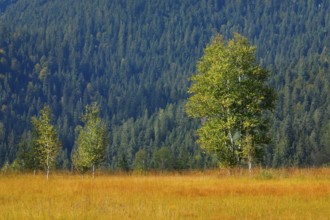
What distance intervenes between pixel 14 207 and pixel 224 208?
8.02 meters

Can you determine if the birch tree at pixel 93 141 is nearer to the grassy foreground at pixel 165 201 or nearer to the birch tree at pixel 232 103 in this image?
the birch tree at pixel 232 103

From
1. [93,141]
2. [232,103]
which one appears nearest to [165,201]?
[232,103]

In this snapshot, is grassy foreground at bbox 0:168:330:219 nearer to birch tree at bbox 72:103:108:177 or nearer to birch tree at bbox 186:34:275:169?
birch tree at bbox 186:34:275:169

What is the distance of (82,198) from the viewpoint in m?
23.5

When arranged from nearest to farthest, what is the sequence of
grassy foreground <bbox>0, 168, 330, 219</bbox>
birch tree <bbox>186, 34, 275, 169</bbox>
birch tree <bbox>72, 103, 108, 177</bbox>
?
grassy foreground <bbox>0, 168, 330, 219</bbox>
birch tree <bbox>186, 34, 275, 169</bbox>
birch tree <bbox>72, 103, 108, 177</bbox>

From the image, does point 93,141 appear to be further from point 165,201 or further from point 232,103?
point 165,201

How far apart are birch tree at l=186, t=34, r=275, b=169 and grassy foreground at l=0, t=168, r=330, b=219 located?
1223cm

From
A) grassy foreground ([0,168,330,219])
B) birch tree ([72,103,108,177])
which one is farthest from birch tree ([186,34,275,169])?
birch tree ([72,103,108,177])

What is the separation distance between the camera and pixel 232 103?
4344 centimetres

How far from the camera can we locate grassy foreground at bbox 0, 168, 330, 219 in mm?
18125

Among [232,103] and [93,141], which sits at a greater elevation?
[232,103]

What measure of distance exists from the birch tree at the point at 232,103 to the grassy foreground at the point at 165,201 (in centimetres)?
1223

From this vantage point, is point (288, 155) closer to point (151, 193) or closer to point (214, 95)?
point (214, 95)

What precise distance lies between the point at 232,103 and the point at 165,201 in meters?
22.1
